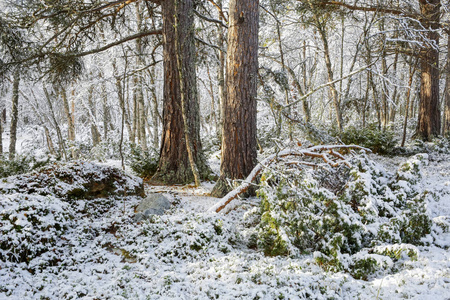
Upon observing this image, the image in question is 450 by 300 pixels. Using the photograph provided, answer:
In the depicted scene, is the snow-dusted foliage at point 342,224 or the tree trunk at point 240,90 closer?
the snow-dusted foliage at point 342,224

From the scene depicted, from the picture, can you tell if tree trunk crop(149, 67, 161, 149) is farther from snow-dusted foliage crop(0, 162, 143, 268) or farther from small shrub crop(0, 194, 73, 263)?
small shrub crop(0, 194, 73, 263)

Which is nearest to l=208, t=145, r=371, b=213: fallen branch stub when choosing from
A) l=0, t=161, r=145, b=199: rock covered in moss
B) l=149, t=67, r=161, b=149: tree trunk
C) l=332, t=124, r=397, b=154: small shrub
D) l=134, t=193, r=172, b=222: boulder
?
l=134, t=193, r=172, b=222: boulder

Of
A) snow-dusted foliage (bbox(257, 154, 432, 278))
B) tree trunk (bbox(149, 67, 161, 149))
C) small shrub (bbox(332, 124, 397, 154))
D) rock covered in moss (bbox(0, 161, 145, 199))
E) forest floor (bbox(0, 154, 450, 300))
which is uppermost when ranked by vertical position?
tree trunk (bbox(149, 67, 161, 149))

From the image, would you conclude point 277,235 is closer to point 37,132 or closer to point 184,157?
point 184,157

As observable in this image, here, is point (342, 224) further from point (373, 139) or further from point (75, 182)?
point (373, 139)

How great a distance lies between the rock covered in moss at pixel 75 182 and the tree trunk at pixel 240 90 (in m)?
1.85

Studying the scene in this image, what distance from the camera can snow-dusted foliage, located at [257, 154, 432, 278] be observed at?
104 inches

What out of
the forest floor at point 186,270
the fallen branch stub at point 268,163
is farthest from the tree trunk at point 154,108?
the forest floor at point 186,270

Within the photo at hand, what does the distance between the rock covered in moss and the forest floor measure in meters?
0.62

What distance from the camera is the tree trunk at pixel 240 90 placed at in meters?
4.54

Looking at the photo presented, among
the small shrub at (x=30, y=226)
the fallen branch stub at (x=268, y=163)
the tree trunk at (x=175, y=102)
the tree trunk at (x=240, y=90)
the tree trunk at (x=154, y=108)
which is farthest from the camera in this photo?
the tree trunk at (x=154, y=108)

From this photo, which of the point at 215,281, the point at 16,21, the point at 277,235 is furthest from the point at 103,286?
the point at 16,21

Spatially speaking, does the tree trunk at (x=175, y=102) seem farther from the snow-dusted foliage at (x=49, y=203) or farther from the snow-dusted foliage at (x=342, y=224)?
the snow-dusted foliage at (x=342, y=224)

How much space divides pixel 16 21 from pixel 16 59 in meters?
0.81
